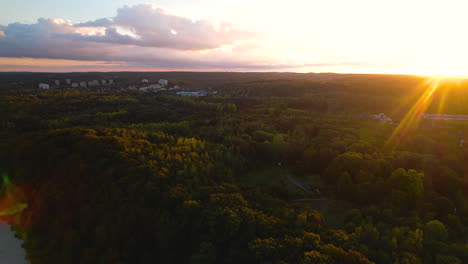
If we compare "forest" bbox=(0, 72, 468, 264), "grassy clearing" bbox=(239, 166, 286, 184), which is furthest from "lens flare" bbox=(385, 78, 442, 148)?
"grassy clearing" bbox=(239, 166, 286, 184)

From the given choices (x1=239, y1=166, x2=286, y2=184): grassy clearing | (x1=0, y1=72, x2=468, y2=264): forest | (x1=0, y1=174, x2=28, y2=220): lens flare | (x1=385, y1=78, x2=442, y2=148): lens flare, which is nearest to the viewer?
(x1=0, y1=72, x2=468, y2=264): forest

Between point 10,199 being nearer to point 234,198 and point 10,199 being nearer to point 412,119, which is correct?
point 234,198

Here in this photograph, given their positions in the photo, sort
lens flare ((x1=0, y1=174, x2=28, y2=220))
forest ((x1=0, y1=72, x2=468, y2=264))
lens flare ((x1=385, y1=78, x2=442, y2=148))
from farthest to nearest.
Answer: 1. lens flare ((x1=385, y1=78, x2=442, y2=148))
2. lens flare ((x1=0, y1=174, x2=28, y2=220))
3. forest ((x1=0, y1=72, x2=468, y2=264))

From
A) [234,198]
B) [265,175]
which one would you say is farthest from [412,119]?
[234,198]

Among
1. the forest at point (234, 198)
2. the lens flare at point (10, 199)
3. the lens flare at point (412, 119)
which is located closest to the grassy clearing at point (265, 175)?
the forest at point (234, 198)

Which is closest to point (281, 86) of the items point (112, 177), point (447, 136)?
point (447, 136)

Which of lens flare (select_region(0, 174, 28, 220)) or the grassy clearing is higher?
the grassy clearing

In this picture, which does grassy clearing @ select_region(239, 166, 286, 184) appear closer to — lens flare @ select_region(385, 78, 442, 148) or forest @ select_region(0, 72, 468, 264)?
forest @ select_region(0, 72, 468, 264)

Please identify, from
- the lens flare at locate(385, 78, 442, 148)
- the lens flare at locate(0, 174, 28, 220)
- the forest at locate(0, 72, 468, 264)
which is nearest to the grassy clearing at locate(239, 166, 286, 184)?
the forest at locate(0, 72, 468, 264)

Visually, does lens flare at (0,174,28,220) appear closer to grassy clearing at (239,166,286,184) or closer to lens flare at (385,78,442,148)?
grassy clearing at (239,166,286,184)

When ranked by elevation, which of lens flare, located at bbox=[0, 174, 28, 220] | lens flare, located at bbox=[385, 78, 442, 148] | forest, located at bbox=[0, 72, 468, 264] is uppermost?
lens flare, located at bbox=[385, 78, 442, 148]

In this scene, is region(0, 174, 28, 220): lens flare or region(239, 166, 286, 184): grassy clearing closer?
region(0, 174, 28, 220): lens flare

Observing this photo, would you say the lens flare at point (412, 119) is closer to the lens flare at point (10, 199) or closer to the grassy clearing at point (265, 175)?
the grassy clearing at point (265, 175)
